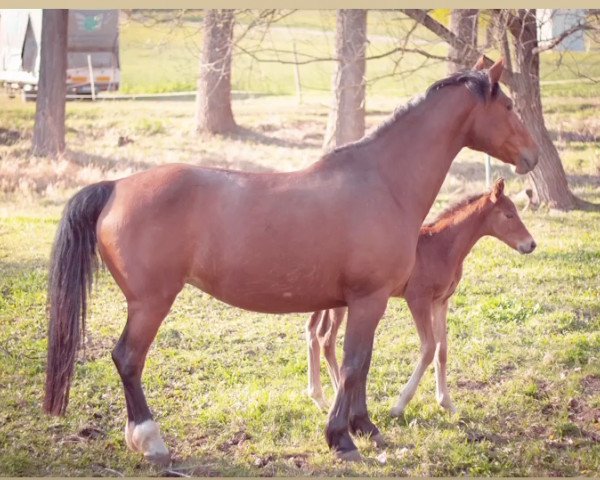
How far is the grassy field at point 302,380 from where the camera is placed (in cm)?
521

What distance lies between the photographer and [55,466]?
5.14 meters

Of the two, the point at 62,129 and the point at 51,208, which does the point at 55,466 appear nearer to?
the point at 51,208

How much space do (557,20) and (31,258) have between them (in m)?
7.57

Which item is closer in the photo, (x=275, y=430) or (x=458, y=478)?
(x=458, y=478)

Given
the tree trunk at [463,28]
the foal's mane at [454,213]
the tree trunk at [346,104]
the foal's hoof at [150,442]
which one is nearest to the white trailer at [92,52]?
the tree trunk at [346,104]

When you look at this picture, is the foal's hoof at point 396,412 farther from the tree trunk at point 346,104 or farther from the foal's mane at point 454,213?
the tree trunk at point 346,104

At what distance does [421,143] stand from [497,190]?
1273 millimetres

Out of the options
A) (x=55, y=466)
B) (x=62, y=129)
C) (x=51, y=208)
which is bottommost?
(x=55, y=466)

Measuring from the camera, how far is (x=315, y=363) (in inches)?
236

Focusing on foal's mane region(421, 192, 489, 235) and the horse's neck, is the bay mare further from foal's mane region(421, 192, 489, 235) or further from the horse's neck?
foal's mane region(421, 192, 489, 235)

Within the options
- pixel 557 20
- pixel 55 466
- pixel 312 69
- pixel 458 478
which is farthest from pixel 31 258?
pixel 312 69

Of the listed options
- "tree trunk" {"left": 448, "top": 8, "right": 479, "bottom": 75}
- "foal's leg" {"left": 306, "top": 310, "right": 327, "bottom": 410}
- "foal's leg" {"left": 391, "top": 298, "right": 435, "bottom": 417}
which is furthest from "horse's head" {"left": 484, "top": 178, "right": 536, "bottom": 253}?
"tree trunk" {"left": 448, "top": 8, "right": 479, "bottom": 75}

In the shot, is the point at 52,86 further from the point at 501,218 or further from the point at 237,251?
the point at 237,251

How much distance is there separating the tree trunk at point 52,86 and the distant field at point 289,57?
127cm
